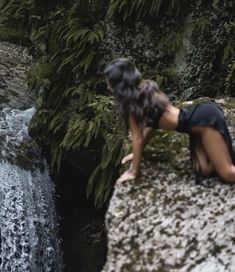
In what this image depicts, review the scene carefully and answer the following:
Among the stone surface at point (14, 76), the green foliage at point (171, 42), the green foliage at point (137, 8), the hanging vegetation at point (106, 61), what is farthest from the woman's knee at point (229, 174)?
the stone surface at point (14, 76)

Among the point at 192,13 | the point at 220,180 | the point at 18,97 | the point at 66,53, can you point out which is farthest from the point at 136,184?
the point at 18,97

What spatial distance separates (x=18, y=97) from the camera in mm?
9727

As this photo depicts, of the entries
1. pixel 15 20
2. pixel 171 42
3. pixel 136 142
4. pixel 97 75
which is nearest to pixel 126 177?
pixel 136 142

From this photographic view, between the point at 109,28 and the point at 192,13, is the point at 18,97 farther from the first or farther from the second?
the point at 192,13

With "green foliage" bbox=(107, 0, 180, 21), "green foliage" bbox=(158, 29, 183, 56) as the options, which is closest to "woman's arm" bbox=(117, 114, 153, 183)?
"green foliage" bbox=(158, 29, 183, 56)

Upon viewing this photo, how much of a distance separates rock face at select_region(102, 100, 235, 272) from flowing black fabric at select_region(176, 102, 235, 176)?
15.7 inches

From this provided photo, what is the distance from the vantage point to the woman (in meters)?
4.42

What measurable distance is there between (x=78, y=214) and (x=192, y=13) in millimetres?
4002

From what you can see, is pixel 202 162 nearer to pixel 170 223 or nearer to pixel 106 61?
pixel 170 223

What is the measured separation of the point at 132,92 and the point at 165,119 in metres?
0.41

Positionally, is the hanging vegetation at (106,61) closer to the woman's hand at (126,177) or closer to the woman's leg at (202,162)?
the woman's hand at (126,177)

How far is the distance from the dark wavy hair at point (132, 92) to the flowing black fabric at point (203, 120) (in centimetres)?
23

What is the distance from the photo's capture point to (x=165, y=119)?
4.61 m

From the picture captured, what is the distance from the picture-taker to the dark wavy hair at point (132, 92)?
439 cm
